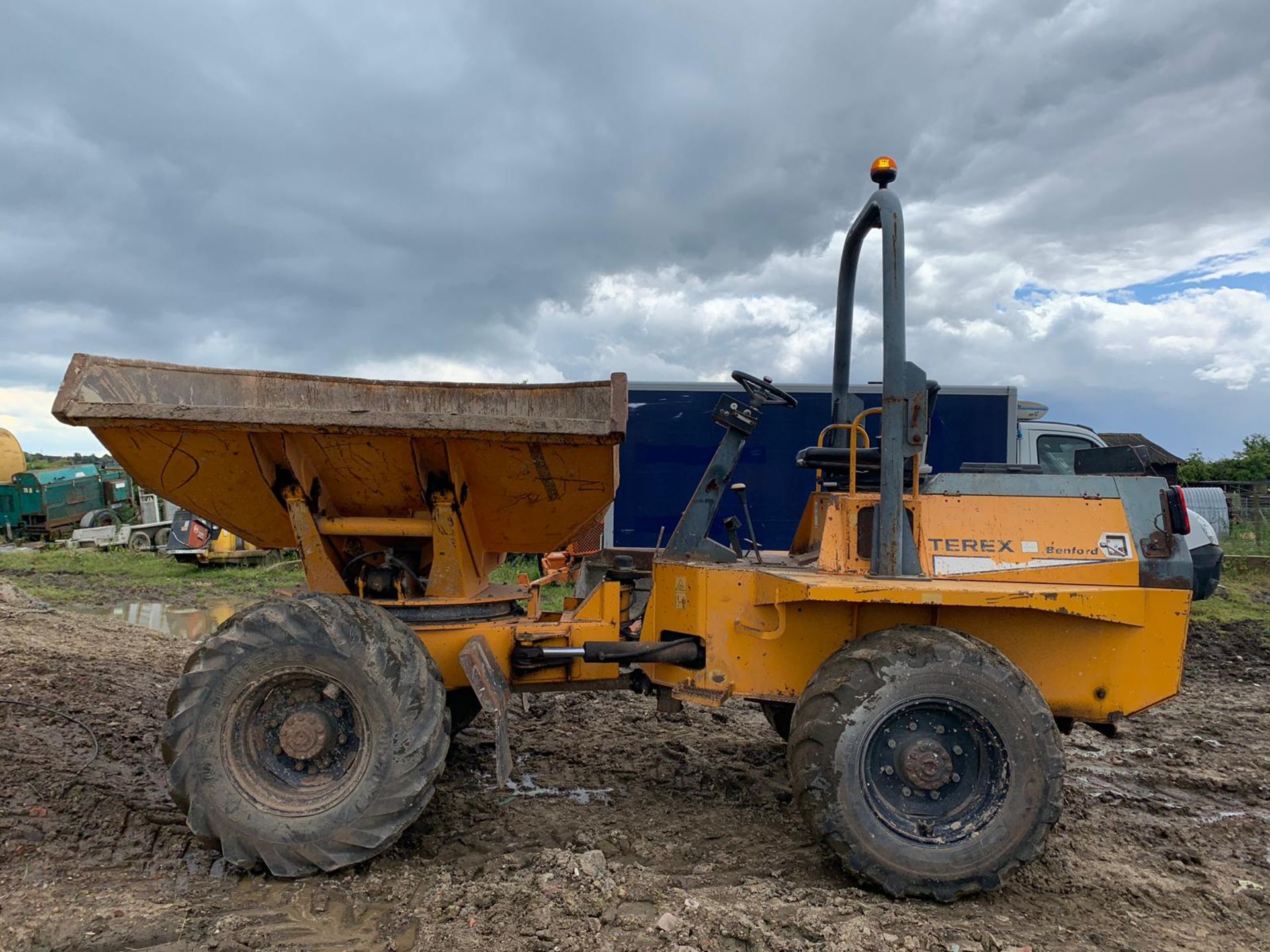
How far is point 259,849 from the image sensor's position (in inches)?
137

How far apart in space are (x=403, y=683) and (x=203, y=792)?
3.04ft

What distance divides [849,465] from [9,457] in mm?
28245

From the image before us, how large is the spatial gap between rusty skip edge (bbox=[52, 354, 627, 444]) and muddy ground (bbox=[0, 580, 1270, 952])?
74.3 inches

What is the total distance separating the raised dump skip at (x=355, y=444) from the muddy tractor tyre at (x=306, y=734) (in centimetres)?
67

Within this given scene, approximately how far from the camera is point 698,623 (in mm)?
4031

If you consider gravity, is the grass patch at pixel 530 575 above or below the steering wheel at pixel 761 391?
below

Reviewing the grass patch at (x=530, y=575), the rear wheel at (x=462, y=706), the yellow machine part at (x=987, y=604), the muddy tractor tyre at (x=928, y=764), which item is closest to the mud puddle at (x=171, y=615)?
the grass patch at (x=530, y=575)

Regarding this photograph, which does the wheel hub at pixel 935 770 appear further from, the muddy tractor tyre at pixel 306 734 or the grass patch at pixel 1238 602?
the grass patch at pixel 1238 602

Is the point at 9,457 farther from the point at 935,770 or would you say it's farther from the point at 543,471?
the point at 935,770

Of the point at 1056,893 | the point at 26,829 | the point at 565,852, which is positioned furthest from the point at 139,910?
the point at 1056,893

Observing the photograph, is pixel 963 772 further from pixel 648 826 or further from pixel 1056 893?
pixel 648 826

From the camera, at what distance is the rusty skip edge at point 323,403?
3607 mm

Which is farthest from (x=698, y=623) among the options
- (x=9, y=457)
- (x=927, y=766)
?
(x=9, y=457)

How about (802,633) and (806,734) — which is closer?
(806,734)
